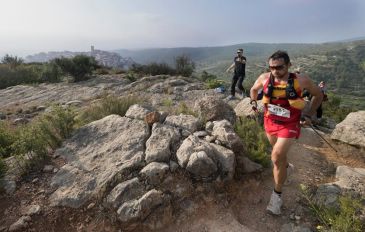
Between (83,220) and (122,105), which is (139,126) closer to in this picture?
(122,105)

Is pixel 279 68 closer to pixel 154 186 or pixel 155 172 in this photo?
pixel 155 172

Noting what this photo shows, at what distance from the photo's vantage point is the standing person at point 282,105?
3.74 meters

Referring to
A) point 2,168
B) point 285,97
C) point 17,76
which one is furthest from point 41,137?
point 17,76

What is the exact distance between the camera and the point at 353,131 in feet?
21.9

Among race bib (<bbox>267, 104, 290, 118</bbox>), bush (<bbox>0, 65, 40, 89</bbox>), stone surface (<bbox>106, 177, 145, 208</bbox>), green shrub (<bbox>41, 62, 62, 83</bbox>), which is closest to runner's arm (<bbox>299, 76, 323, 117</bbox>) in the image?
race bib (<bbox>267, 104, 290, 118</bbox>)

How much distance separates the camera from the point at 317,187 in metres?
4.63

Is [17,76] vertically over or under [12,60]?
under

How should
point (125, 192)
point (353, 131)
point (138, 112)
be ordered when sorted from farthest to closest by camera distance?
point (353, 131), point (138, 112), point (125, 192)

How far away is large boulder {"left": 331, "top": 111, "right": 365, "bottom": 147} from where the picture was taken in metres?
6.49

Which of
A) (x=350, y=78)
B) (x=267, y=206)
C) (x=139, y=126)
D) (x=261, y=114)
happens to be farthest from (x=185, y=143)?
(x=350, y=78)

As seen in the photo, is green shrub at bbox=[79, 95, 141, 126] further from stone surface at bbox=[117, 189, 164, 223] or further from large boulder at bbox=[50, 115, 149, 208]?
stone surface at bbox=[117, 189, 164, 223]

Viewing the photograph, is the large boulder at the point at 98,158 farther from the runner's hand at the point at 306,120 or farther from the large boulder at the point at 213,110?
the runner's hand at the point at 306,120

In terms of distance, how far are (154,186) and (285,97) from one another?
7.19ft

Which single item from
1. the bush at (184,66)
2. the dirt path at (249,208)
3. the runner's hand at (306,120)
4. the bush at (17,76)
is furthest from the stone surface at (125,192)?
the bush at (184,66)
